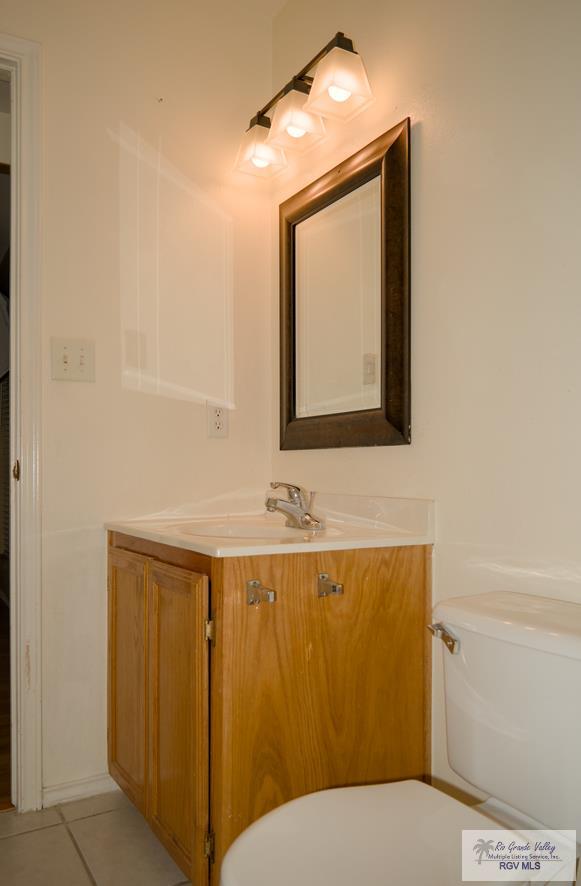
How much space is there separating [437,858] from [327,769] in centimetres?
46

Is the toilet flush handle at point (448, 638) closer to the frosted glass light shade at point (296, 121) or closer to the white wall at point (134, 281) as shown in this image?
the white wall at point (134, 281)

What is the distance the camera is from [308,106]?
5.46 feet

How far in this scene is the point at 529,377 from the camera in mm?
1181

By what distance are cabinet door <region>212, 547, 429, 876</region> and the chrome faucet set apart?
30 centimetres

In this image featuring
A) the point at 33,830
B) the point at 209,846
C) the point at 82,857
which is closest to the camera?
the point at 209,846

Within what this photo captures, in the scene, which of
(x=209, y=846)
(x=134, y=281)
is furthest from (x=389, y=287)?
(x=209, y=846)

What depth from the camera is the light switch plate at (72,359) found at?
1729 millimetres

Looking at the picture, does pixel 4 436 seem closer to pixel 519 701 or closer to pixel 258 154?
pixel 258 154

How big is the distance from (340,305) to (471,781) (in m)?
1.16

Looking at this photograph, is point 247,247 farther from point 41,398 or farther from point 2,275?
point 2,275

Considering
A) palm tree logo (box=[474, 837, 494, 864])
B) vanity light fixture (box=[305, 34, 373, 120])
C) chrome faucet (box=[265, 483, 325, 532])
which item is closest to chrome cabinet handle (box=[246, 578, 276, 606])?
chrome faucet (box=[265, 483, 325, 532])

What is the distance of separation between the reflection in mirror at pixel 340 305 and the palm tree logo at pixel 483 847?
0.94 meters

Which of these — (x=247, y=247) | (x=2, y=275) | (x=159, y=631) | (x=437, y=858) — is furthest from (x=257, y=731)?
(x=2, y=275)

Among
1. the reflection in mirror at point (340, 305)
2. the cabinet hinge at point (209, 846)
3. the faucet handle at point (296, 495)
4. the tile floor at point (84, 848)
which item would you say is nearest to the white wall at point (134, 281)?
the tile floor at point (84, 848)
